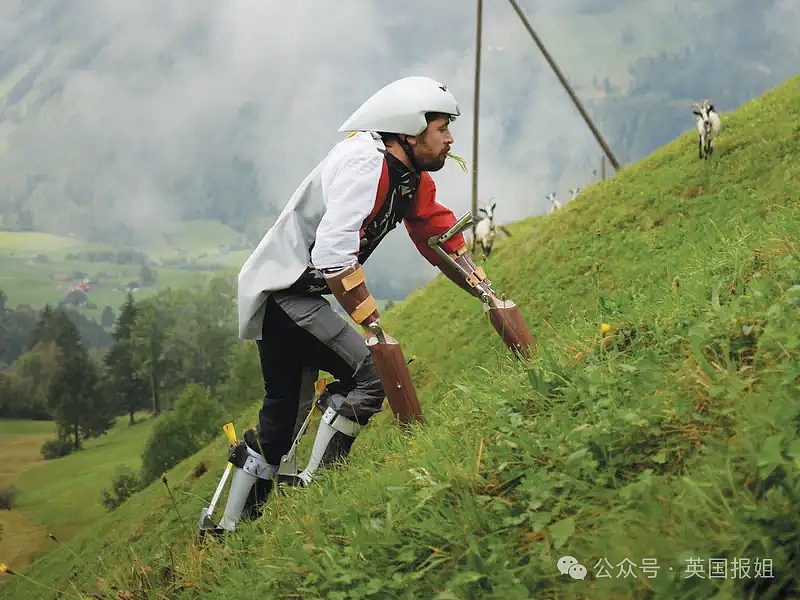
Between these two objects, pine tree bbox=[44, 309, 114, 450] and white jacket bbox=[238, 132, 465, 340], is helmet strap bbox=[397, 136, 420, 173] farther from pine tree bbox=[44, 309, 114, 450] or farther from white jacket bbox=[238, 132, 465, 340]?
pine tree bbox=[44, 309, 114, 450]

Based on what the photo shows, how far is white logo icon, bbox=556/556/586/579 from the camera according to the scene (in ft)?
6.40

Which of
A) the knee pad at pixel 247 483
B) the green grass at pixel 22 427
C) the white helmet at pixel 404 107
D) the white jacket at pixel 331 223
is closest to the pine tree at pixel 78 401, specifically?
the green grass at pixel 22 427

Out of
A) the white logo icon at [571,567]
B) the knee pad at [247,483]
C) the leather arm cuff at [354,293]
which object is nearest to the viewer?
the white logo icon at [571,567]

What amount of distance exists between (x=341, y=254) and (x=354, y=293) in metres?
0.22

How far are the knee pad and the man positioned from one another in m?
0.02

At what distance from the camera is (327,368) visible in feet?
13.7

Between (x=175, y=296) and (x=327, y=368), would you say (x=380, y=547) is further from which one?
(x=175, y=296)

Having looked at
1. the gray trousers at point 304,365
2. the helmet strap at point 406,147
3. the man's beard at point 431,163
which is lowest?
the gray trousers at point 304,365

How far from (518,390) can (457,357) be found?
19.1 ft

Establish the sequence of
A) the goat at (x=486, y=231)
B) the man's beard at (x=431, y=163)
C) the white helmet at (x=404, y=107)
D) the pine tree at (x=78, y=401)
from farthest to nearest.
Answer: the pine tree at (x=78, y=401)
the goat at (x=486, y=231)
the man's beard at (x=431, y=163)
the white helmet at (x=404, y=107)

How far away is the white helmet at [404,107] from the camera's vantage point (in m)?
3.77

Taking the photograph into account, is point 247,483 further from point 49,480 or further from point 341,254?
point 49,480

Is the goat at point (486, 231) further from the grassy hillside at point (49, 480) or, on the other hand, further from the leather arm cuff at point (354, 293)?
the grassy hillside at point (49, 480)

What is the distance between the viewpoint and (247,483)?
14.2 ft
